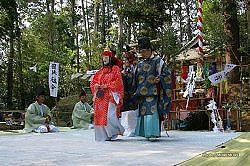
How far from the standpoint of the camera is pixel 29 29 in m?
28.5

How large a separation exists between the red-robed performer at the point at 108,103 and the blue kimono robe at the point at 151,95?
32 cm

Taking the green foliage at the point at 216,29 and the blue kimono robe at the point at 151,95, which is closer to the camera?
the blue kimono robe at the point at 151,95

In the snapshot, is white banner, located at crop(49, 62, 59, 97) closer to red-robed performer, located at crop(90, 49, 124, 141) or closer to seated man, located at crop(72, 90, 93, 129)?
seated man, located at crop(72, 90, 93, 129)

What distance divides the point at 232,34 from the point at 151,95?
780cm

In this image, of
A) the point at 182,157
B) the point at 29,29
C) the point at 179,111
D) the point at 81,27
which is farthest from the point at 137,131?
the point at 81,27

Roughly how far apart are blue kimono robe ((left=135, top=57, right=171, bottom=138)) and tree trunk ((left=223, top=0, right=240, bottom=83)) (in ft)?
23.8

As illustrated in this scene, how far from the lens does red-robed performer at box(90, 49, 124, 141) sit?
20.6 feet

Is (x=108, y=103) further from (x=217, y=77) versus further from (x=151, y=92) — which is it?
(x=217, y=77)

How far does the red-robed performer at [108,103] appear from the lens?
629cm

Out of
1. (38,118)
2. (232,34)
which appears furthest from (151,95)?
(232,34)

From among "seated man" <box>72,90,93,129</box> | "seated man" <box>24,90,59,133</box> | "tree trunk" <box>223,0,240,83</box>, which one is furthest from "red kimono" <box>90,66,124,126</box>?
"tree trunk" <box>223,0,240,83</box>

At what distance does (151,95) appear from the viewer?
19.8 feet

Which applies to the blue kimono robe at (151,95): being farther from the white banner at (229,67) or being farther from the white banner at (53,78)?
the white banner at (53,78)

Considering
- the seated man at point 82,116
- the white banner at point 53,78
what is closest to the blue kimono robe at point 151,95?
the seated man at point 82,116
